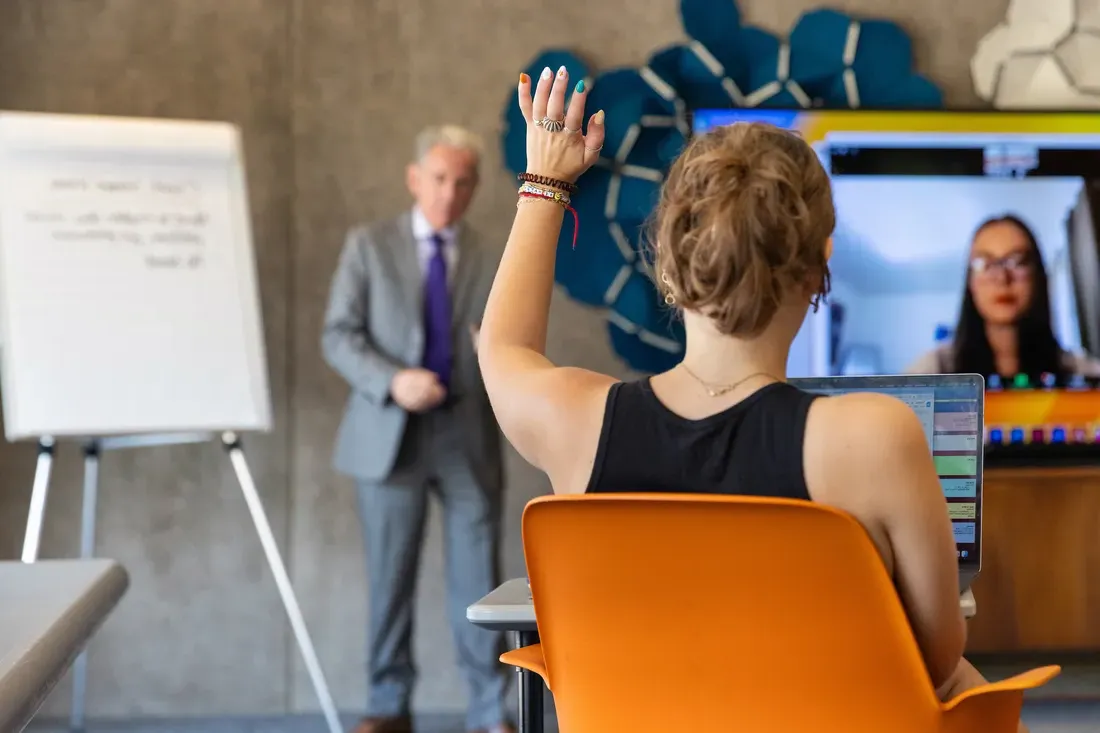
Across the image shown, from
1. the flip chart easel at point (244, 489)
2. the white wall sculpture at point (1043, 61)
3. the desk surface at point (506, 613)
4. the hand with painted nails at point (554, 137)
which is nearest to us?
the hand with painted nails at point (554, 137)

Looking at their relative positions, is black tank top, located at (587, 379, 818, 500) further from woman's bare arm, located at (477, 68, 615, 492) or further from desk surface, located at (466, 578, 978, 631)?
desk surface, located at (466, 578, 978, 631)

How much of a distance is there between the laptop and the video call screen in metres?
2.17

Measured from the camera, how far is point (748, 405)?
3.52ft

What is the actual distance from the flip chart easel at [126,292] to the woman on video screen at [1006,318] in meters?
2.23

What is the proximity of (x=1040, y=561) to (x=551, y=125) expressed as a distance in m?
3.11

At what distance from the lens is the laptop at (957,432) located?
1.68 meters

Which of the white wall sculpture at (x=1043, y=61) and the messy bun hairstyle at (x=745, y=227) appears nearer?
the messy bun hairstyle at (x=745, y=227)

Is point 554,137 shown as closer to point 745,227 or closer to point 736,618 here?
point 745,227

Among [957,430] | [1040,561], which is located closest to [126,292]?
[957,430]

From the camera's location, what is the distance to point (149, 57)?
3.87 meters

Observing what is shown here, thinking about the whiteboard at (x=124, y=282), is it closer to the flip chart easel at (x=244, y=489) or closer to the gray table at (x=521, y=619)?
the flip chart easel at (x=244, y=489)

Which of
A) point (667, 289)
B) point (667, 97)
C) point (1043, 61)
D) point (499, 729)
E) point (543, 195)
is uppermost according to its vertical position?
point (1043, 61)

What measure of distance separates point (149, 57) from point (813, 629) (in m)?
3.49

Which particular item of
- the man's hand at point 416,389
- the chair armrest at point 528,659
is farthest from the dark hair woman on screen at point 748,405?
the man's hand at point 416,389
